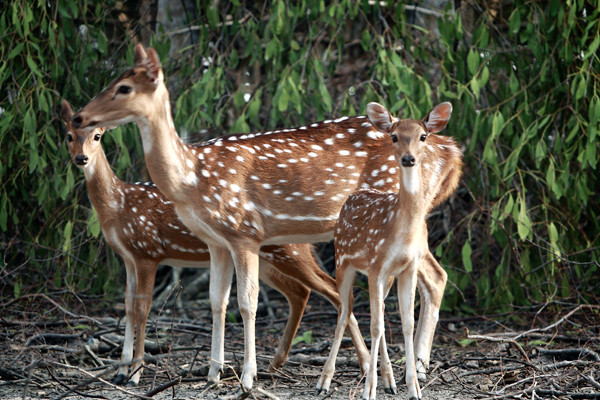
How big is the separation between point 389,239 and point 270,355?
236 centimetres

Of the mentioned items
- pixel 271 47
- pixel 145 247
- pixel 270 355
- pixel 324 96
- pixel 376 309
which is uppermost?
pixel 271 47

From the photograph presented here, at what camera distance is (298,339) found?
7.52 m

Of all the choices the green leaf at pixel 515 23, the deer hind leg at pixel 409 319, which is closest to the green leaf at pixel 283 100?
the green leaf at pixel 515 23

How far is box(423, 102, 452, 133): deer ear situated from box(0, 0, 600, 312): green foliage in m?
2.13

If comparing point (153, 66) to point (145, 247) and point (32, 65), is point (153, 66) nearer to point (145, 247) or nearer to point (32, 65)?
point (145, 247)

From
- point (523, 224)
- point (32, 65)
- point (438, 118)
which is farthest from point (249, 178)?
point (32, 65)

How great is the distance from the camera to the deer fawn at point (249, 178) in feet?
17.9

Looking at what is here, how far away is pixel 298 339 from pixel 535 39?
3360mm

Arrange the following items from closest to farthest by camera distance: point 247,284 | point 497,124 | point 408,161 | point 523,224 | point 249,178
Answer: point 408,161, point 247,284, point 249,178, point 523,224, point 497,124

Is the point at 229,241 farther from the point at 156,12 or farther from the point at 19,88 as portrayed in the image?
the point at 156,12

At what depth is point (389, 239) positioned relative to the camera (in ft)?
15.9

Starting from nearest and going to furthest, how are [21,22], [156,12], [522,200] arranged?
[522,200] → [21,22] → [156,12]

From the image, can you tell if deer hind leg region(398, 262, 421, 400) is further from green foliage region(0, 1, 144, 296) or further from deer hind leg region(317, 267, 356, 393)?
green foliage region(0, 1, 144, 296)

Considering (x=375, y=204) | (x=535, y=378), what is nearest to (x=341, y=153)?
(x=375, y=204)
